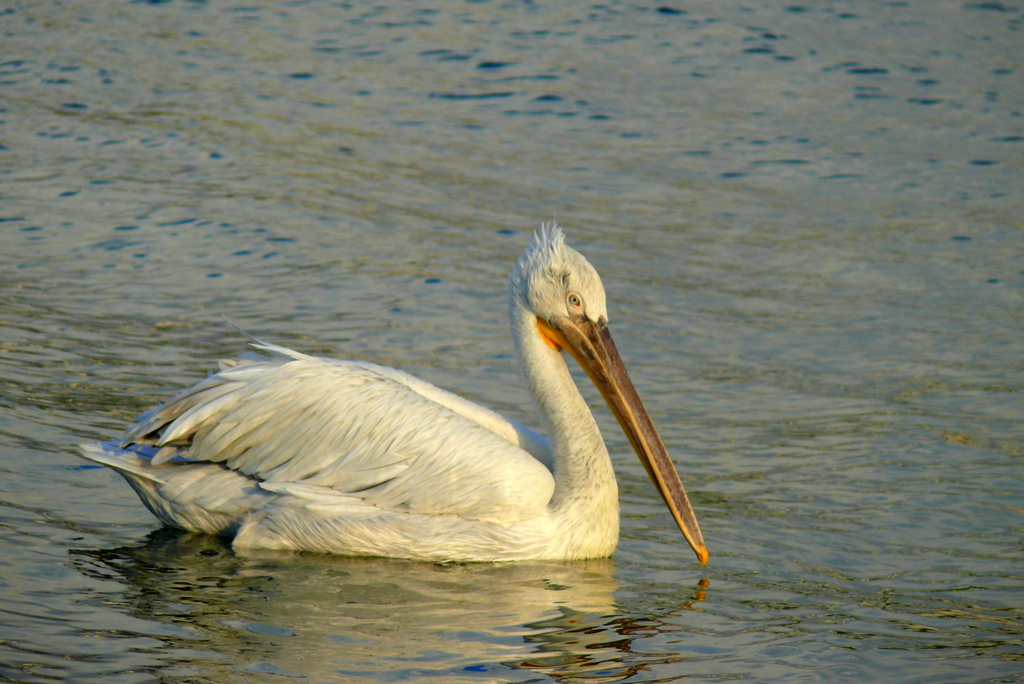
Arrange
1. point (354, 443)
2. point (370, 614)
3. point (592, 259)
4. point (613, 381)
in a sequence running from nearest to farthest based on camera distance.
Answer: point (370, 614)
point (354, 443)
point (613, 381)
point (592, 259)

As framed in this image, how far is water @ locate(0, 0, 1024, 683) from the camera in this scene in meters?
3.77

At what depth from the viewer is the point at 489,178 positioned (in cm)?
864

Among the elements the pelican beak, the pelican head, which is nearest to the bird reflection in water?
the pelican beak

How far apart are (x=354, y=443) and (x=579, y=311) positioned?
0.94 m

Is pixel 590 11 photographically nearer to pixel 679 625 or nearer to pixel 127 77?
pixel 127 77

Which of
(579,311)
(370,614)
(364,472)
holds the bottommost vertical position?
(370,614)

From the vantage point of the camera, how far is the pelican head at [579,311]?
453 centimetres

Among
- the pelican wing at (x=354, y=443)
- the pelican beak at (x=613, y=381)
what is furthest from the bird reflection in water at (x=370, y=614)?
the pelican beak at (x=613, y=381)

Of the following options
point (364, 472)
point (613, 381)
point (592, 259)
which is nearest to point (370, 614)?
point (364, 472)

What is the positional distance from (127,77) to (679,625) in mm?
8159

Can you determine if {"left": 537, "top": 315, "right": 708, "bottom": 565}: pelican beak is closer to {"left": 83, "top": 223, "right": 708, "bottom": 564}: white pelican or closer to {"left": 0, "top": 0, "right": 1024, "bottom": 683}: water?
{"left": 83, "top": 223, "right": 708, "bottom": 564}: white pelican

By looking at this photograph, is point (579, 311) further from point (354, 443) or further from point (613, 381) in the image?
point (354, 443)

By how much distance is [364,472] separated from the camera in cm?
436

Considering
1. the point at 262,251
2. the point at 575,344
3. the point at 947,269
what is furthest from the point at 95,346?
the point at 947,269
